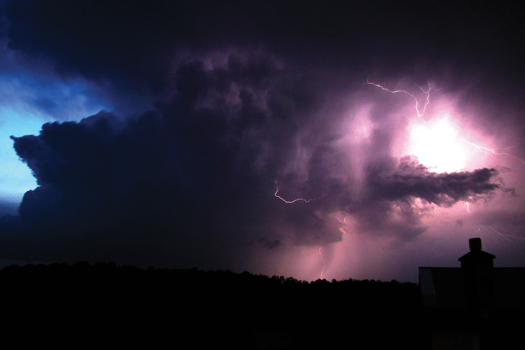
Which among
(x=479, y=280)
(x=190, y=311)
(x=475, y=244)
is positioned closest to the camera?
(x=479, y=280)

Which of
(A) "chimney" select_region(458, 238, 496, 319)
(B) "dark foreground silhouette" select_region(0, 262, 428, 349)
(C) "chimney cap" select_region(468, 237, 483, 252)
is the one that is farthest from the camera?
(C) "chimney cap" select_region(468, 237, 483, 252)

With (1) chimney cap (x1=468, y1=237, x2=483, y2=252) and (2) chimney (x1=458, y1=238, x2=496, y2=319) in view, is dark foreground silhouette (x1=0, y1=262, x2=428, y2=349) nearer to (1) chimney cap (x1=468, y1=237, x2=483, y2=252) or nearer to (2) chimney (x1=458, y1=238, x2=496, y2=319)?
(2) chimney (x1=458, y1=238, x2=496, y2=319)

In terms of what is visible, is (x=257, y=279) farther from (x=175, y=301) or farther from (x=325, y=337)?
(x=175, y=301)

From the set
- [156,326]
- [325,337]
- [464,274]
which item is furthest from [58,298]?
[464,274]

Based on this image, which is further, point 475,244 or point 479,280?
point 475,244

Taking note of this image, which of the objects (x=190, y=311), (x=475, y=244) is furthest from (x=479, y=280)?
(x=190, y=311)

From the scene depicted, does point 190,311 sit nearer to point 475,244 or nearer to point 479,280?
point 479,280

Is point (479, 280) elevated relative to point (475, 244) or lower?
lower

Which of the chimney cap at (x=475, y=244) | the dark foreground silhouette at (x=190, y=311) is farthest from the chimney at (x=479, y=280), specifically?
the dark foreground silhouette at (x=190, y=311)

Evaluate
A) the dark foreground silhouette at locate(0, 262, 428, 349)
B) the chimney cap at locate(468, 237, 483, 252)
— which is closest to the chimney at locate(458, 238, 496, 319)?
the chimney cap at locate(468, 237, 483, 252)

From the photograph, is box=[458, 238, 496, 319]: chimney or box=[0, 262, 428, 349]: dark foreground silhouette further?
box=[458, 238, 496, 319]: chimney
